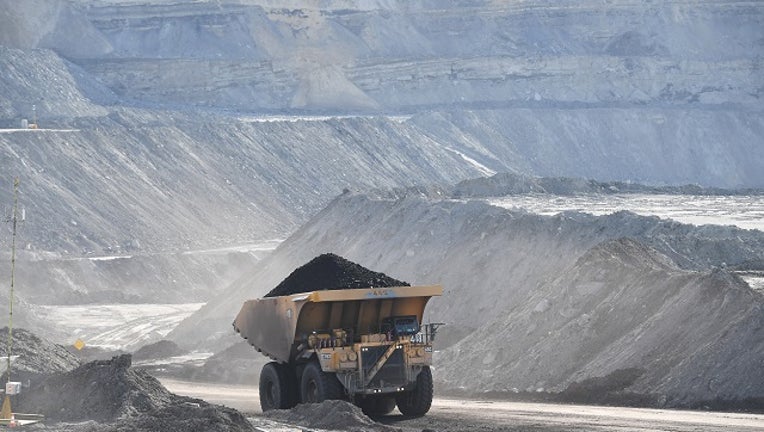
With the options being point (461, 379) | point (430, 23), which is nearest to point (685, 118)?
point (430, 23)

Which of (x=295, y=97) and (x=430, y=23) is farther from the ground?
(x=430, y=23)

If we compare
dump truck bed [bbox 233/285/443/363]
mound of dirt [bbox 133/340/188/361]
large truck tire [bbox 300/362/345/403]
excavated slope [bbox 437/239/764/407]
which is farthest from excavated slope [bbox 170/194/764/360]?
large truck tire [bbox 300/362/345/403]

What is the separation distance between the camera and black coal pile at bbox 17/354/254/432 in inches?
1088

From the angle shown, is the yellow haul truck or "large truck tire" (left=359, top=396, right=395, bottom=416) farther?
"large truck tire" (left=359, top=396, right=395, bottom=416)

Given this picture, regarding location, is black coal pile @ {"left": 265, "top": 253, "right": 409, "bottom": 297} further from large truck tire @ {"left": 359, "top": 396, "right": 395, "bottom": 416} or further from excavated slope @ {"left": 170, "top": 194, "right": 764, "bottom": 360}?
excavated slope @ {"left": 170, "top": 194, "right": 764, "bottom": 360}

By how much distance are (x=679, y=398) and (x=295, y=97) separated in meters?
81.2

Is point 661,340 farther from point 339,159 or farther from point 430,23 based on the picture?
point 430,23

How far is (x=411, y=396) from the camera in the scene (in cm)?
3097

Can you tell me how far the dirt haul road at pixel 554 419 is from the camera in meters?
28.6

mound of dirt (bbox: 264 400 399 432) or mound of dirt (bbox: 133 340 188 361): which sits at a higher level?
mound of dirt (bbox: 133 340 188 361)

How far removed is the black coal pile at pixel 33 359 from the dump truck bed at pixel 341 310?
502 cm

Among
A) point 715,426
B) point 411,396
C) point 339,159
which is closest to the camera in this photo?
point 715,426

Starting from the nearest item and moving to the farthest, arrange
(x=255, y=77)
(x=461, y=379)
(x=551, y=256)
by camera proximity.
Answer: (x=461, y=379)
(x=551, y=256)
(x=255, y=77)

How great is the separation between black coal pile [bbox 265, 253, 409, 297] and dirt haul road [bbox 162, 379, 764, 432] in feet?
7.40
